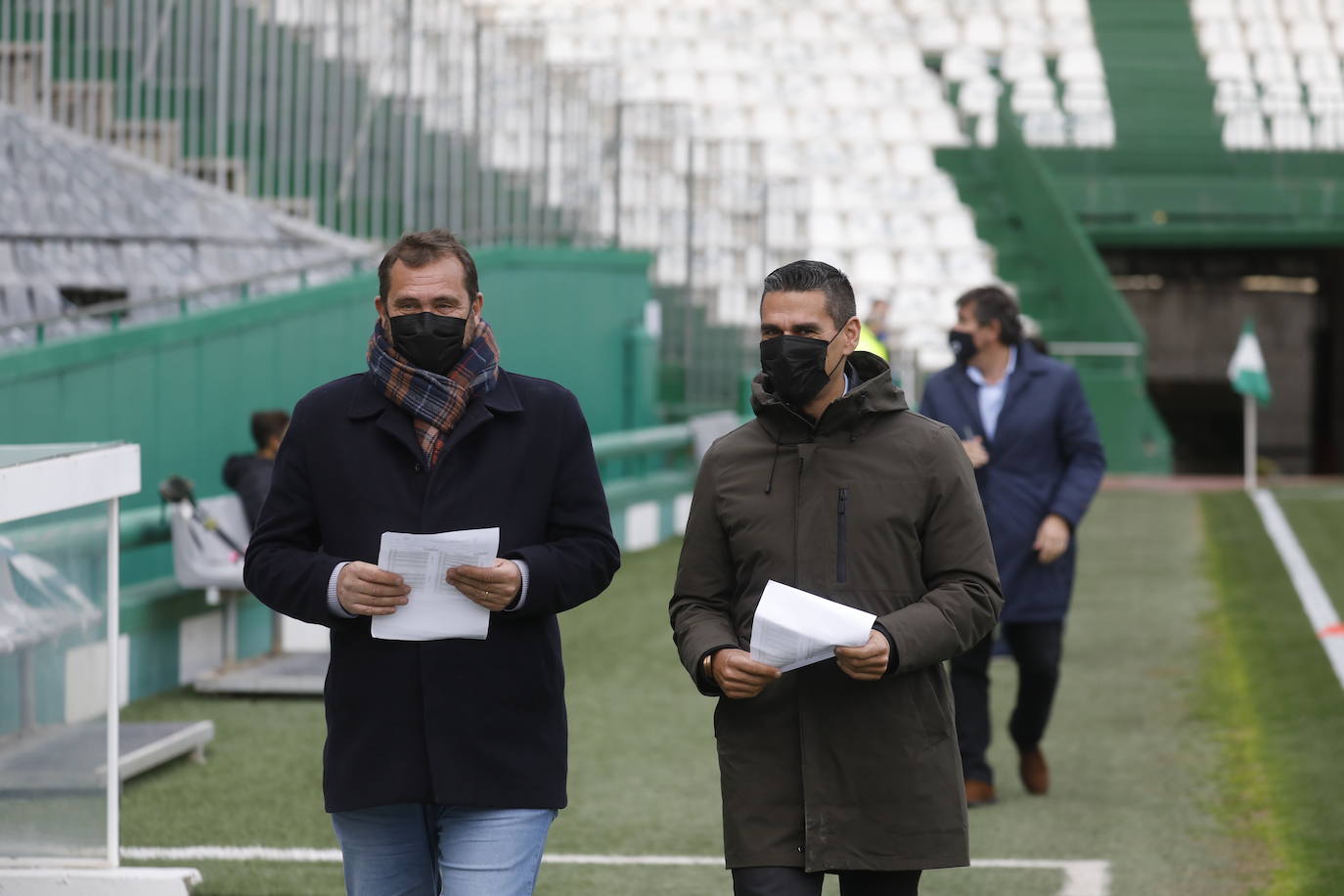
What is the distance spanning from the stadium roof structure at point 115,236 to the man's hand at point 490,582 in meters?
7.46

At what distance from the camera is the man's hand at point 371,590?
3465mm

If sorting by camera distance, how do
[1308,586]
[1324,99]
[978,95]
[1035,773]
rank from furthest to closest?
[1324,99]
[978,95]
[1308,586]
[1035,773]

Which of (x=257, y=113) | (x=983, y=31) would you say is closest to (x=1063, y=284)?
(x=983, y=31)

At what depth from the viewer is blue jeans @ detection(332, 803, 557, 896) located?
3.55 m

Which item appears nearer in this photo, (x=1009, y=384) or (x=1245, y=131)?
(x=1009, y=384)

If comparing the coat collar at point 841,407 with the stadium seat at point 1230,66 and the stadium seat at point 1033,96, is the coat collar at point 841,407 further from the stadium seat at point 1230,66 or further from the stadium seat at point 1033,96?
the stadium seat at point 1230,66

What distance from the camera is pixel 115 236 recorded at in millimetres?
12109

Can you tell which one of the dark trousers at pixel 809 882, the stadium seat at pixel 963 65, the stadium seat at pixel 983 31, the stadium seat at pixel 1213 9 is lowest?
the dark trousers at pixel 809 882

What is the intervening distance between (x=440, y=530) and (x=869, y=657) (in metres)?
0.80

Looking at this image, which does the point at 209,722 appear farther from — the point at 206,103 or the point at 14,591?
the point at 206,103

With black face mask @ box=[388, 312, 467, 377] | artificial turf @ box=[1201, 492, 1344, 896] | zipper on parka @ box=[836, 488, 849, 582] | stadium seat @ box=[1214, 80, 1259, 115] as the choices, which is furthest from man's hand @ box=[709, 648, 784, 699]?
stadium seat @ box=[1214, 80, 1259, 115]

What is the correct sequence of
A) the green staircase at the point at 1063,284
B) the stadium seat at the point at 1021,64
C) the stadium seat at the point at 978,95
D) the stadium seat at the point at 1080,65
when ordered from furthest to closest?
the stadium seat at the point at 1080,65
the stadium seat at the point at 1021,64
the stadium seat at the point at 978,95
the green staircase at the point at 1063,284

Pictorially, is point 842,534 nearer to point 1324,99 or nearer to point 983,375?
point 983,375

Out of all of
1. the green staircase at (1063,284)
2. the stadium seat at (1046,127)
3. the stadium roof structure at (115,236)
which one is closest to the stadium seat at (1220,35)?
the stadium seat at (1046,127)
